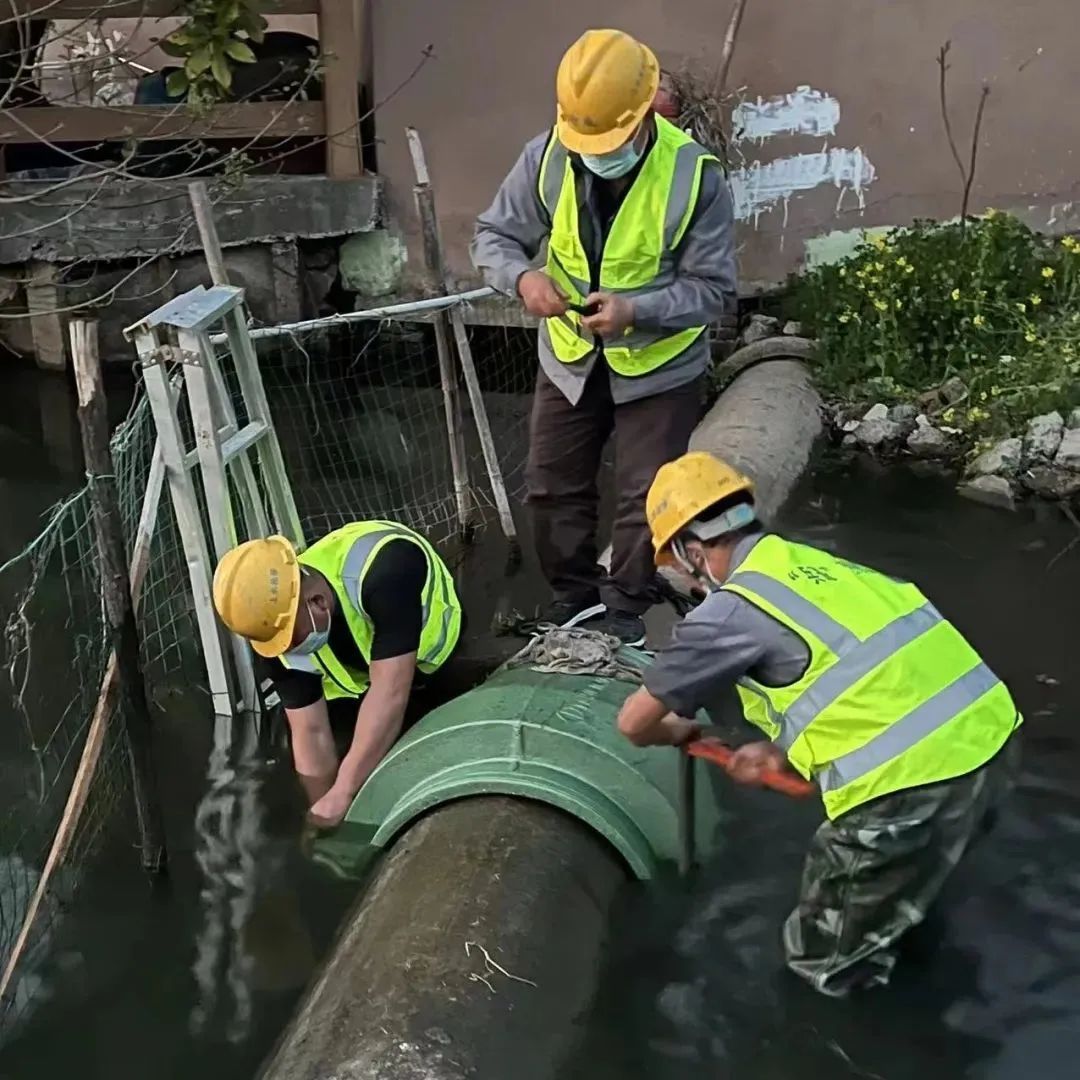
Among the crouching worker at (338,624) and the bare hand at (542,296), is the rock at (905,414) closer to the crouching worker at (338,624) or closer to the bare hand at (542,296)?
the bare hand at (542,296)

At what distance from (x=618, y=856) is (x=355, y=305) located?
6671mm

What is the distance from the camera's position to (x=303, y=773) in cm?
438

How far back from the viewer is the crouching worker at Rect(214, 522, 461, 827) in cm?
382

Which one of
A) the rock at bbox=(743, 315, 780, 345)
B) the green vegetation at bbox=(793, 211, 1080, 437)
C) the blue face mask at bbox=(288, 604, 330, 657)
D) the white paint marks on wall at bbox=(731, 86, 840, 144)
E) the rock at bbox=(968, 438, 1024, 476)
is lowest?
the rock at bbox=(968, 438, 1024, 476)

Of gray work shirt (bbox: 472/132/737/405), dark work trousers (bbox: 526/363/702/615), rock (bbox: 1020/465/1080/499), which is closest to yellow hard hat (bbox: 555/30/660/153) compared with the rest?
gray work shirt (bbox: 472/132/737/405)

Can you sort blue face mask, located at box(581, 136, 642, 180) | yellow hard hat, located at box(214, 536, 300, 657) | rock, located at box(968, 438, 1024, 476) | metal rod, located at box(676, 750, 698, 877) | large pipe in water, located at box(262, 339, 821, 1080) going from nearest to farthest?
1. large pipe in water, located at box(262, 339, 821, 1080)
2. metal rod, located at box(676, 750, 698, 877)
3. yellow hard hat, located at box(214, 536, 300, 657)
4. blue face mask, located at box(581, 136, 642, 180)
5. rock, located at box(968, 438, 1024, 476)

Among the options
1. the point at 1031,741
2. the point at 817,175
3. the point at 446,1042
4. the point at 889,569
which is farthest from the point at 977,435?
the point at 446,1042

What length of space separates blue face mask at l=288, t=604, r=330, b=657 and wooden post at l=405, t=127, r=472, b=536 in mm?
2399

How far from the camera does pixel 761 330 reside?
8648mm

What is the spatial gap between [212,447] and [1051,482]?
14.5 ft

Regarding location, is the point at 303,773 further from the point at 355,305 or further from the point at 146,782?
the point at 355,305

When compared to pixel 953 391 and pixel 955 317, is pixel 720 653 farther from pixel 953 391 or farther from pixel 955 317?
pixel 955 317

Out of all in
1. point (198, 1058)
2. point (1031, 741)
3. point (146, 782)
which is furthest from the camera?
point (1031, 741)

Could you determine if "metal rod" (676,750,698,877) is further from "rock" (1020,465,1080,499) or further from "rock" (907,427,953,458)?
"rock" (907,427,953,458)
